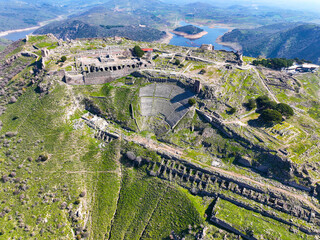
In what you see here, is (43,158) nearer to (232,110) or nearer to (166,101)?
(166,101)

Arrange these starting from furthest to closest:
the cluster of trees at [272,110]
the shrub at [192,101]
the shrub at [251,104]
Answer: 1. the shrub at [192,101]
2. the shrub at [251,104]
3. the cluster of trees at [272,110]

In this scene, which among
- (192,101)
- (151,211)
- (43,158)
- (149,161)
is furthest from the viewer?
(192,101)

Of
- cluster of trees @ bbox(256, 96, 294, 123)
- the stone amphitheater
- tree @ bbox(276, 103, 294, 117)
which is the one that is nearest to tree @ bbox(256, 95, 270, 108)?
cluster of trees @ bbox(256, 96, 294, 123)

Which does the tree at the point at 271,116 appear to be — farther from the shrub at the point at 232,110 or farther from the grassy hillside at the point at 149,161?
the shrub at the point at 232,110

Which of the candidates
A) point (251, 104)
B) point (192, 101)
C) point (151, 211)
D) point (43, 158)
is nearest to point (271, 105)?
point (251, 104)

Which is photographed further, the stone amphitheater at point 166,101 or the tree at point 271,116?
the stone amphitheater at point 166,101

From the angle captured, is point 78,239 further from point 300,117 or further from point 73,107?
point 300,117

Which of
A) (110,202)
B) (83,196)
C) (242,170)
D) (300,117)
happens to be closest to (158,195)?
(110,202)

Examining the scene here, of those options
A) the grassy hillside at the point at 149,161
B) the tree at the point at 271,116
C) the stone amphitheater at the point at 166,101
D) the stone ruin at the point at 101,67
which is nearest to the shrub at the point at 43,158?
the grassy hillside at the point at 149,161

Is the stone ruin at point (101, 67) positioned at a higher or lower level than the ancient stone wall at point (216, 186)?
higher
